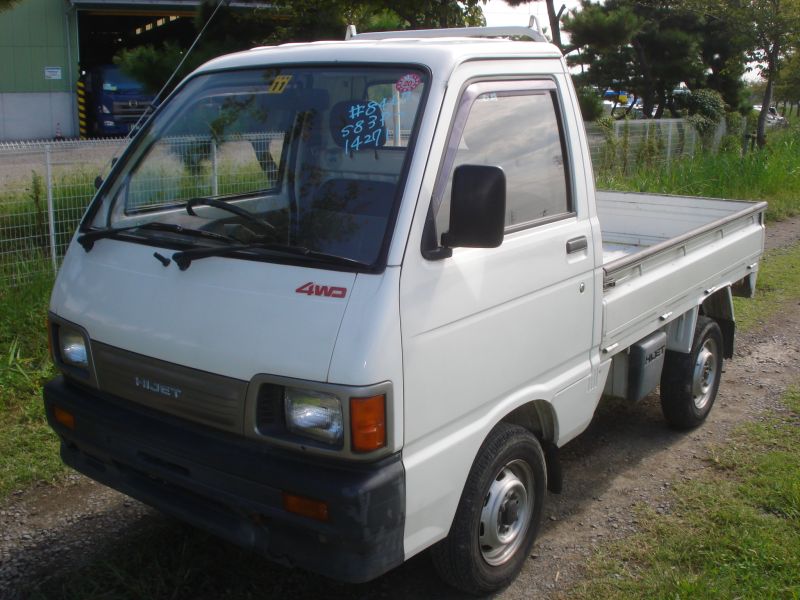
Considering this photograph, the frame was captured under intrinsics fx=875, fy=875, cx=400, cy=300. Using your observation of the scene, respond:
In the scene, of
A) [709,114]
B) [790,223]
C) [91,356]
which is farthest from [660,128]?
[91,356]

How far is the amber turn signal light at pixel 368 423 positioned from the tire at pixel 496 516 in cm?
64

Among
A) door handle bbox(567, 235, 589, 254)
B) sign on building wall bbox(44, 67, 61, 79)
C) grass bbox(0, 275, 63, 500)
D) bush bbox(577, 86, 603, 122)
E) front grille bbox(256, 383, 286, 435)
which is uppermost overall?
sign on building wall bbox(44, 67, 61, 79)

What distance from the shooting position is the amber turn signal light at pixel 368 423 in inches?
109

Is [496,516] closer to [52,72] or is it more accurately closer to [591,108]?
[591,108]

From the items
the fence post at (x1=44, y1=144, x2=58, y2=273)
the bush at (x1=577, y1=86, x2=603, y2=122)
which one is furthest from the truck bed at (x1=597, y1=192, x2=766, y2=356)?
the bush at (x1=577, y1=86, x2=603, y2=122)

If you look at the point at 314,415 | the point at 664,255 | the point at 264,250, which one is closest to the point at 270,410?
the point at 314,415

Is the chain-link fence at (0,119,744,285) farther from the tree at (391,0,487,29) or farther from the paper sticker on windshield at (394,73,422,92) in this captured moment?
the tree at (391,0,487,29)

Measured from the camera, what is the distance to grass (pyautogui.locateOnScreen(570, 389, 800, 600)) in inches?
144

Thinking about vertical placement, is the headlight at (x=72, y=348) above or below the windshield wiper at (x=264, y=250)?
below

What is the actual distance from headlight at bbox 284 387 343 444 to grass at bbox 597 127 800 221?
31.9ft

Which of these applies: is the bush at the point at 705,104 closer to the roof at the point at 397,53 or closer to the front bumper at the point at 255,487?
the roof at the point at 397,53

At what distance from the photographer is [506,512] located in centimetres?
361

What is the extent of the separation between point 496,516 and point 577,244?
1.23 m

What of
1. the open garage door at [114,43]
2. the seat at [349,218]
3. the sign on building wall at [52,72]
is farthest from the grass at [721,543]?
the sign on building wall at [52,72]
